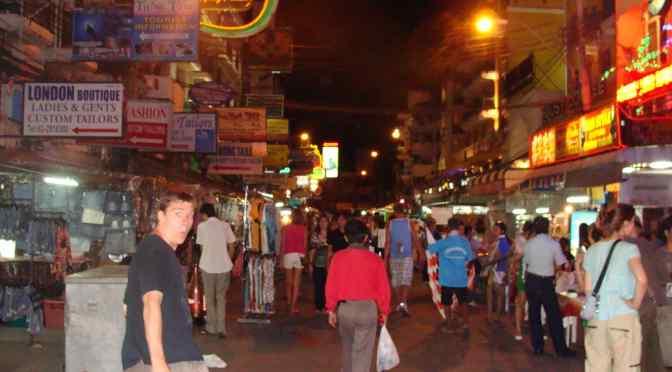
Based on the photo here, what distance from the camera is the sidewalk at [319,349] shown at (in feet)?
32.2

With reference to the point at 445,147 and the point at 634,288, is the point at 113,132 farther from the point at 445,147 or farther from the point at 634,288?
the point at 445,147

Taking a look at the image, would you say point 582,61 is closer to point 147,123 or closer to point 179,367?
point 147,123

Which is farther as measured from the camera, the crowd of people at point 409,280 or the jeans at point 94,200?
the jeans at point 94,200

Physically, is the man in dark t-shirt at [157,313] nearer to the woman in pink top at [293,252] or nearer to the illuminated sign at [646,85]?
the illuminated sign at [646,85]

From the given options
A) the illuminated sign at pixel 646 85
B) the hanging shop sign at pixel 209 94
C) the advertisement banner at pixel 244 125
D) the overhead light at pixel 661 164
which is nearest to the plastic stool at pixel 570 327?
the overhead light at pixel 661 164

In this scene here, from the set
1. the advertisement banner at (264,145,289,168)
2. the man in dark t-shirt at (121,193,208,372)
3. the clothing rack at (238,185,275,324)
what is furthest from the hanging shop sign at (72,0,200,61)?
the advertisement banner at (264,145,289,168)

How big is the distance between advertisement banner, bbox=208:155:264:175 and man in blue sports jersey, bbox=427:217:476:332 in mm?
10895

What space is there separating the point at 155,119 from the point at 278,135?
1602 cm

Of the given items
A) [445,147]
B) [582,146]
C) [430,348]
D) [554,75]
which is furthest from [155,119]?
[445,147]

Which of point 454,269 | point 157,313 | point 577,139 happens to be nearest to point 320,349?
point 454,269

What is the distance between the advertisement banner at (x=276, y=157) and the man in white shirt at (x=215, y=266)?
63.0 ft

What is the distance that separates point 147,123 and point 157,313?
1025cm

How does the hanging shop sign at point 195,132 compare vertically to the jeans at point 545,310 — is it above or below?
above

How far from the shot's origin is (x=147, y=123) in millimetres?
14133
